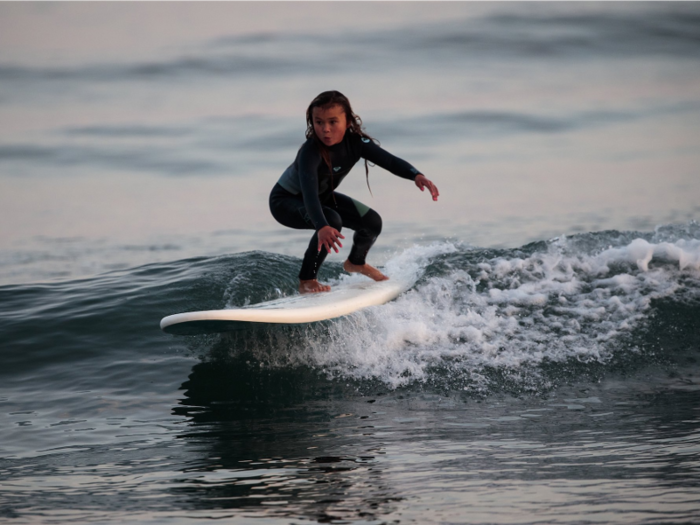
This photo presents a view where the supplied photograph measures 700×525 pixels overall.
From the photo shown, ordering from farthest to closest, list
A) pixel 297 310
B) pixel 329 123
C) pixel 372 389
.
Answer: pixel 329 123 < pixel 297 310 < pixel 372 389

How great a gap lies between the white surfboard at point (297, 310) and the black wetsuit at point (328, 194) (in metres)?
0.30

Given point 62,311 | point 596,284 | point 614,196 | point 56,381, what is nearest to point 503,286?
point 596,284

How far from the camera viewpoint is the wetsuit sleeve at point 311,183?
5.67m

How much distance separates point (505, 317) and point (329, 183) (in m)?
1.77

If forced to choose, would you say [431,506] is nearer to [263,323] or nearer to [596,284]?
[263,323]

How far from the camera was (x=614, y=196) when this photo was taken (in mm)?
16062

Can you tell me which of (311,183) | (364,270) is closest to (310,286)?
(364,270)

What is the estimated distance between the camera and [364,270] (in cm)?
Answer: 675

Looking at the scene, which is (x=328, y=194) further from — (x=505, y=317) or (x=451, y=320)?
(x=505, y=317)

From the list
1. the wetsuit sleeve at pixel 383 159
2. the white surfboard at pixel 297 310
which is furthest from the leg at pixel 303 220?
the wetsuit sleeve at pixel 383 159

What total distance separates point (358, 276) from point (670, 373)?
3.08 metres

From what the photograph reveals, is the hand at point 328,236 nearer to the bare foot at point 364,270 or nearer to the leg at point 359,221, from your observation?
the leg at point 359,221

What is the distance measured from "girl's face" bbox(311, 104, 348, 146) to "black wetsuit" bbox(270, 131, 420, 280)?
0.38 feet

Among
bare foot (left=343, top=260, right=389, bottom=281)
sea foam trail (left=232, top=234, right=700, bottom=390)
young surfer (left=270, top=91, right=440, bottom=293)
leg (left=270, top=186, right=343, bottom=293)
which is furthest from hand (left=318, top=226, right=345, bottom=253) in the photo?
bare foot (left=343, top=260, right=389, bottom=281)
